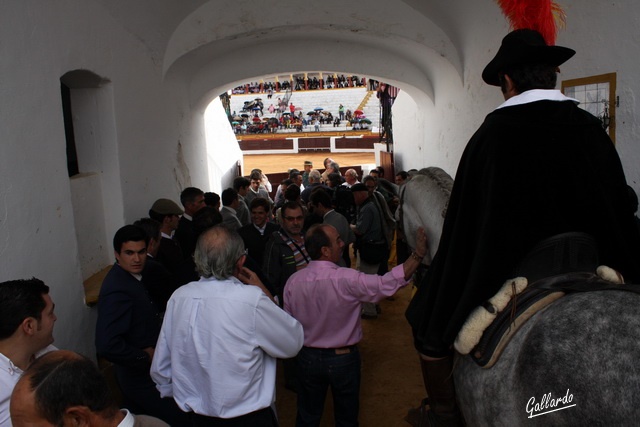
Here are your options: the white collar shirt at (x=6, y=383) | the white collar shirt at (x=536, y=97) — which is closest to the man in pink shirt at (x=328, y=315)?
the white collar shirt at (x=536, y=97)

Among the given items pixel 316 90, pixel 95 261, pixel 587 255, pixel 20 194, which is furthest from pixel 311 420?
pixel 316 90

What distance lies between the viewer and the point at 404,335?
19.5ft

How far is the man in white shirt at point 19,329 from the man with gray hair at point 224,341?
54 cm

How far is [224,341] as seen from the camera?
2.36 meters

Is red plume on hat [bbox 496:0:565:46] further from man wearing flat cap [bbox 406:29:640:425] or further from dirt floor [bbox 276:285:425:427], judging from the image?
dirt floor [bbox 276:285:425:427]

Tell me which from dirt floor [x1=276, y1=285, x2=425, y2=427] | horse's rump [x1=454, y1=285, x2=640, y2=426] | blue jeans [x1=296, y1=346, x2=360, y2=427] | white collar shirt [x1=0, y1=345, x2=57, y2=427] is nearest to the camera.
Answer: horse's rump [x1=454, y1=285, x2=640, y2=426]

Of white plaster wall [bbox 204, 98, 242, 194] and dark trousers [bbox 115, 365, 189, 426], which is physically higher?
white plaster wall [bbox 204, 98, 242, 194]

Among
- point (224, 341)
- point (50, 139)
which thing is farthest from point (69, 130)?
point (224, 341)

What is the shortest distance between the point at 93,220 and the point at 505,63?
418 centimetres

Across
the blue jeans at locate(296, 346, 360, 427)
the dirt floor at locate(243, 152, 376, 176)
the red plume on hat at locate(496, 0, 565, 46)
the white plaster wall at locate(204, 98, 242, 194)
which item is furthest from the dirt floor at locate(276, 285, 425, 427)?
the dirt floor at locate(243, 152, 376, 176)

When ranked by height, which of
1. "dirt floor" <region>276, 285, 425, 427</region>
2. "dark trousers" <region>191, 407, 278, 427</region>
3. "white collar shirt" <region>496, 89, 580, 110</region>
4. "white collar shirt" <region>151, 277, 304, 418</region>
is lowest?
"dirt floor" <region>276, 285, 425, 427</region>

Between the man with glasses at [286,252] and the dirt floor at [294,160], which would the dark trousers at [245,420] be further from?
the dirt floor at [294,160]

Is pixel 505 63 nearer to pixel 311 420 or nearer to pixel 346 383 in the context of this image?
pixel 346 383

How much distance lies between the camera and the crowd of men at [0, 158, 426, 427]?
6.69ft
